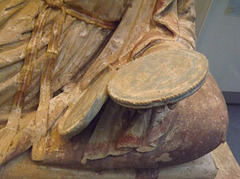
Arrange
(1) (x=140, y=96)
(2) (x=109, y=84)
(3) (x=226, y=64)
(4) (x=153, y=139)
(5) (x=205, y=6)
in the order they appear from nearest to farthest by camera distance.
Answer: (1) (x=140, y=96) → (2) (x=109, y=84) → (4) (x=153, y=139) → (5) (x=205, y=6) → (3) (x=226, y=64)

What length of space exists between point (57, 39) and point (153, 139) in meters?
0.55

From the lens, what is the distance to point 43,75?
3.61 feet

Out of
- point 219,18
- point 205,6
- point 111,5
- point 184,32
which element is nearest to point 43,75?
point 111,5

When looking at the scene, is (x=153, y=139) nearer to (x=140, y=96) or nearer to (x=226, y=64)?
(x=140, y=96)

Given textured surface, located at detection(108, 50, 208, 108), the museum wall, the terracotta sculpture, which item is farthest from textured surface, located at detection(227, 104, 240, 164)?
textured surface, located at detection(108, 50, 208, 108)

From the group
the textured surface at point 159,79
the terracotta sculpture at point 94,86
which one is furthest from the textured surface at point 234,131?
the textured surface at point 159,79

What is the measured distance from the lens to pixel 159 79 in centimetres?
75

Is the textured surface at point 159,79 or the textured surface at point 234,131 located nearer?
the textured surface at point 159,79

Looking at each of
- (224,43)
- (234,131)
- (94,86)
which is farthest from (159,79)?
(234,131)

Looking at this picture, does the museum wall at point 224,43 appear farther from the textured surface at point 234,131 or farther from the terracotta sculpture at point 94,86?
the terracotta sculpture at point 94,86

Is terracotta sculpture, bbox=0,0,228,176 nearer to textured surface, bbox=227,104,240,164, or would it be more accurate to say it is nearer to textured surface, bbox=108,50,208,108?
textured surface, bbox=108,50,208,108

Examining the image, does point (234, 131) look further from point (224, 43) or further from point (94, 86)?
point (94, 86)

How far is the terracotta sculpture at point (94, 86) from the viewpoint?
946 mm

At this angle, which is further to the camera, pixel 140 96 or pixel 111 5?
pixel 111 5
